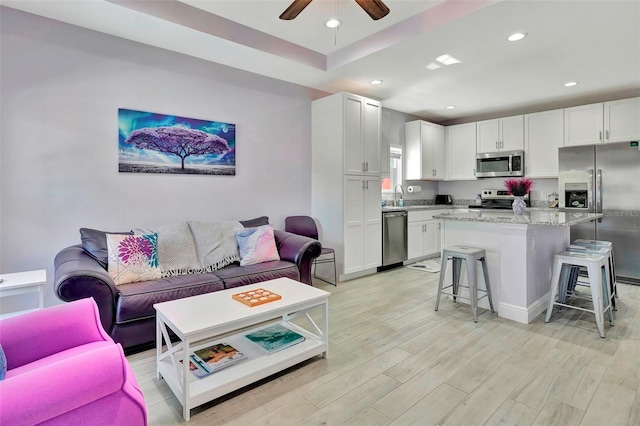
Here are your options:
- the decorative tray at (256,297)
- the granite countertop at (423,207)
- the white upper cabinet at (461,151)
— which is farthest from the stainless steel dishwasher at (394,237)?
the decorative tray at (256,297)

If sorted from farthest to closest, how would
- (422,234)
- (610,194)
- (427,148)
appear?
(427,148) → (422,234) → (610,194)

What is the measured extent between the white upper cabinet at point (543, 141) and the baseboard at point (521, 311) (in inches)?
110

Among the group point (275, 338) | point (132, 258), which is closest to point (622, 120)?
point (275, 338)

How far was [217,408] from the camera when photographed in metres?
1.79

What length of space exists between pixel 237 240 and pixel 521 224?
2639 millimetres

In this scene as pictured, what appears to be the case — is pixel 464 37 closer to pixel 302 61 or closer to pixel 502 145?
pixel 302 61

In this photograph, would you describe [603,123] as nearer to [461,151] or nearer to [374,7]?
[461,151]

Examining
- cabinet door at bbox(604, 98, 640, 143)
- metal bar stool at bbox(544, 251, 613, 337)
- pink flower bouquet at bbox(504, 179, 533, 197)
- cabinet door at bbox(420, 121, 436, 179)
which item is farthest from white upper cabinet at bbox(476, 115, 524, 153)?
metal bar stool at bbox(544, 251, 613, 337)

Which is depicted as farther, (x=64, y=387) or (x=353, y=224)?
(x=353, y=224)

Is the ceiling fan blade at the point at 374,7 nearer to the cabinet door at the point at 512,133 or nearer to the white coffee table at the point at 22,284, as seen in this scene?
the white coffee table at the point at 22,284

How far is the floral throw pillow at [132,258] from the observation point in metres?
2.61

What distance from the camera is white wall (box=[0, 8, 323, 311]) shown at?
2643 mm

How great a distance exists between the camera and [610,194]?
13.8 ft

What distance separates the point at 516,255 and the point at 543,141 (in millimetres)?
3114
